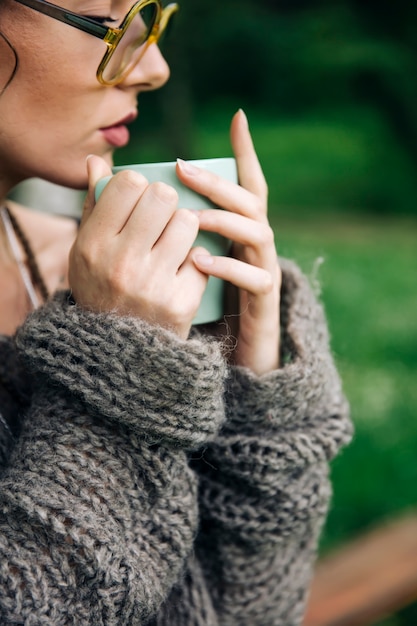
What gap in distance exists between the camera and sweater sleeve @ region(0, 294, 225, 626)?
97 cm

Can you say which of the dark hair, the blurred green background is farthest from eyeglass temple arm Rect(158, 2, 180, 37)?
the blurred green background

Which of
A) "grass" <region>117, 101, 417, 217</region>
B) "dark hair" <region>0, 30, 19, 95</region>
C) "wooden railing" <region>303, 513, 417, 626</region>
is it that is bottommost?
"wooden railing" <region>303, 513, 417, 626</region>

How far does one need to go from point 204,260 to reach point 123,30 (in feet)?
1.34

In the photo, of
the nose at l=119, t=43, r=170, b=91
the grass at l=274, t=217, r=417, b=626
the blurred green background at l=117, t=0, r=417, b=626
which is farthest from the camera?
the blurred green background at l=117, t=0, r=417, b=626

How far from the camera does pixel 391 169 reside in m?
7.64

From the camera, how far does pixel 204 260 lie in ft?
3.49

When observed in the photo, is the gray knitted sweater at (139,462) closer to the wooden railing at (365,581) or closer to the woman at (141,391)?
the woman at (141,391)

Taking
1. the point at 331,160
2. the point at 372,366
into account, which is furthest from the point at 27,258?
the point at 331,160

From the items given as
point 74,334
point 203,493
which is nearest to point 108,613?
point 203,493

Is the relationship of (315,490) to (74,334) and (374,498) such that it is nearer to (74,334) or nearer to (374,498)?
(74,334)

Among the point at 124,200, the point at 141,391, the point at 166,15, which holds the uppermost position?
the point at 166,15

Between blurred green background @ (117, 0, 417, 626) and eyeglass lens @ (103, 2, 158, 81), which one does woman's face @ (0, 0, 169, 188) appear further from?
blurred green background @ (117, 0, 417, 626)

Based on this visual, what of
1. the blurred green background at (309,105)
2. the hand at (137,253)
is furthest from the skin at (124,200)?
the blurred green background at (309,105)

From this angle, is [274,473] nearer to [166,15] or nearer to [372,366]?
[166,15]
